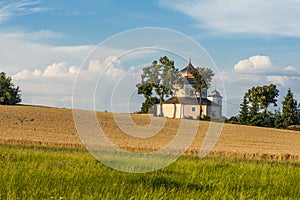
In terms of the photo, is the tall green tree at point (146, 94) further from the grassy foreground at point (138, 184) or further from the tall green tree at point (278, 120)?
the tall green tree at point (278, 120)

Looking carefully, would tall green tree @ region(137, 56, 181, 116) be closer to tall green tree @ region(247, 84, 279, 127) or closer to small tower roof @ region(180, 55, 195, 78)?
small tower roof @ region(180, 55, 195, 78)

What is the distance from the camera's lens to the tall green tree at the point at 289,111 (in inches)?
3797

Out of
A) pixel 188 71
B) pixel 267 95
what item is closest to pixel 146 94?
pixel 188 71

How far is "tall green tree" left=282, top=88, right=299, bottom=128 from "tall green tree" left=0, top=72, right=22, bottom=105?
167 feet

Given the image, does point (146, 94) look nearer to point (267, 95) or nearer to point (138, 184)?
point (138, 184)

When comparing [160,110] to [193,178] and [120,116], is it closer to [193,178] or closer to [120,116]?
[120,116]

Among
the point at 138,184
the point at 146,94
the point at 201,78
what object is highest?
the point at 201,78

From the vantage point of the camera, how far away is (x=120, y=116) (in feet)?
46.5

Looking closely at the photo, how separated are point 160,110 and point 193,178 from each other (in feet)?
18.3

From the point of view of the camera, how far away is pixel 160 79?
535 inches

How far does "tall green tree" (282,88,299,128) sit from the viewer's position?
9644 cm

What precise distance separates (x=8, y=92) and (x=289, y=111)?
5356cm

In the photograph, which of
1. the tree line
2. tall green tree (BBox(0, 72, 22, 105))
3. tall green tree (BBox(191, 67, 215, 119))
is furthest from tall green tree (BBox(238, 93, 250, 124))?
tall green tree (BBox(191, 67, 215, 119))

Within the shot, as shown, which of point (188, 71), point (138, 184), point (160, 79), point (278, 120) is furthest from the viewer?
point (278, 120)
